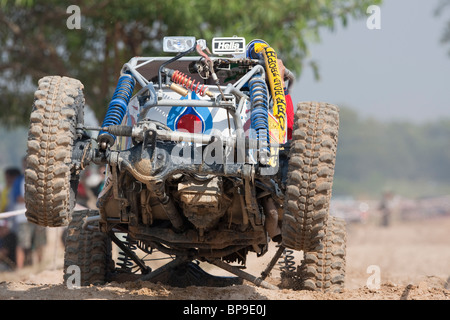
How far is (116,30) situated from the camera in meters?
12.7

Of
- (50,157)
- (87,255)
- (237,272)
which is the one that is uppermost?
(50,157)

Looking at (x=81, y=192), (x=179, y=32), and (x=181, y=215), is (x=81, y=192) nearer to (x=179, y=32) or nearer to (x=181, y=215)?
(x=179, y=32)

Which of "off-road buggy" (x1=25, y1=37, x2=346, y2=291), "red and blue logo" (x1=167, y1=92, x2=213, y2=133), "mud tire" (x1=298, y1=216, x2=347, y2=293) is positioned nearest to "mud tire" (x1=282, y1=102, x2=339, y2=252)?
"off-road buggy" (x1=25, y1=37, x2=346, y2=291)

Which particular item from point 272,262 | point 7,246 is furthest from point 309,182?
point 7,246

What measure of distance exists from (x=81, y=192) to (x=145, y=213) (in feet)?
22.3

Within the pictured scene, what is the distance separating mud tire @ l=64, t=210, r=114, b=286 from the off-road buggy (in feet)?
1.89

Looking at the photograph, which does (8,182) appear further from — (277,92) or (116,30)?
(277,92)

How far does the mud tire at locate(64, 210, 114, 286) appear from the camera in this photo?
789 cm

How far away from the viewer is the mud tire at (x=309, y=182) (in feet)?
18.9

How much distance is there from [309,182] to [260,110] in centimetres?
86

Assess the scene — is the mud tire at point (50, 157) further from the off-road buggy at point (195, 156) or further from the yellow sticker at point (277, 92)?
the yellow sticker at point (277, 92)

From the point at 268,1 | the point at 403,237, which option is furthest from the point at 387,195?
the point at 268,1

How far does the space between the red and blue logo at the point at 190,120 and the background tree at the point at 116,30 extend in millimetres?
5800

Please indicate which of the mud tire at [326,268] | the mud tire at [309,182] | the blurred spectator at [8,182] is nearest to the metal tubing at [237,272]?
the mud tire at [326,268]
